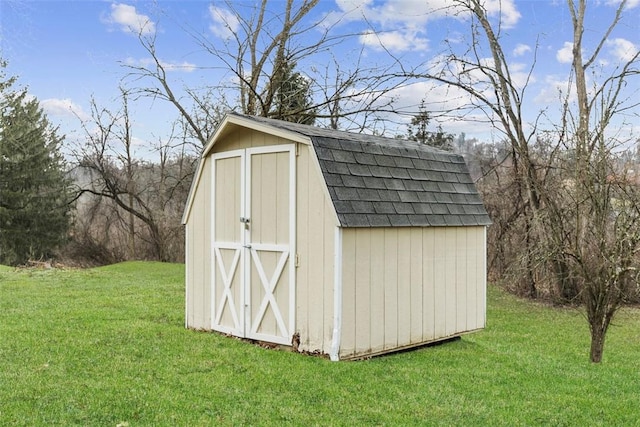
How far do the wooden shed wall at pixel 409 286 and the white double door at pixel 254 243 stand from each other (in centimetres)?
73

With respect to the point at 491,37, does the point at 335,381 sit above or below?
below

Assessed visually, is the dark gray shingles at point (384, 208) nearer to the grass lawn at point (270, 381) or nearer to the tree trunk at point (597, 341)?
the grass lawn at point (270, 381)

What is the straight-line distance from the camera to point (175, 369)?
518 centimetres

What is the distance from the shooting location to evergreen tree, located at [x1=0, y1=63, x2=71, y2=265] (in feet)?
74.4

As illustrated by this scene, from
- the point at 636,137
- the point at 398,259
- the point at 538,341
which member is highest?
the point at 636,137

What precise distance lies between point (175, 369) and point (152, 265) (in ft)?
45.3

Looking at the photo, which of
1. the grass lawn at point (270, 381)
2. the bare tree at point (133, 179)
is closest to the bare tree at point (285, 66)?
the grass lawn at point (270, 381)

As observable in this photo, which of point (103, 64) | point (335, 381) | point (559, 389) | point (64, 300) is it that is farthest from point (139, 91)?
point (559, 389)

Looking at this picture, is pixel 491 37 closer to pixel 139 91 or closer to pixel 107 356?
pixel 139 91

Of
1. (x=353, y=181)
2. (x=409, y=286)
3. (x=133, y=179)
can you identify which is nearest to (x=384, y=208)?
(x=353, y=181)

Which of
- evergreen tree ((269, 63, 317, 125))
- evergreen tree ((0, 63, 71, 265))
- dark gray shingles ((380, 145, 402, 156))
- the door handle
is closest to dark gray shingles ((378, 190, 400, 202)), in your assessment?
dark gray shingles ((380, 145, 402, 156))

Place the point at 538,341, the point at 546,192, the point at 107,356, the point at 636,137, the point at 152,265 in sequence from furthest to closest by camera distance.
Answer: the point at 152,265
the point at 546,192
the point at 636,137
the point at 538,341
the point at 107,356

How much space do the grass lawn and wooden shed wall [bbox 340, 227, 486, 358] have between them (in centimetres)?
24

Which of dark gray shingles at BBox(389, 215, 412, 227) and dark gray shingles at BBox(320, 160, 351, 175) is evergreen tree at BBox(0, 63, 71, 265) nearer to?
dark gray shingles at BBox(320, 160, 351, 175)
